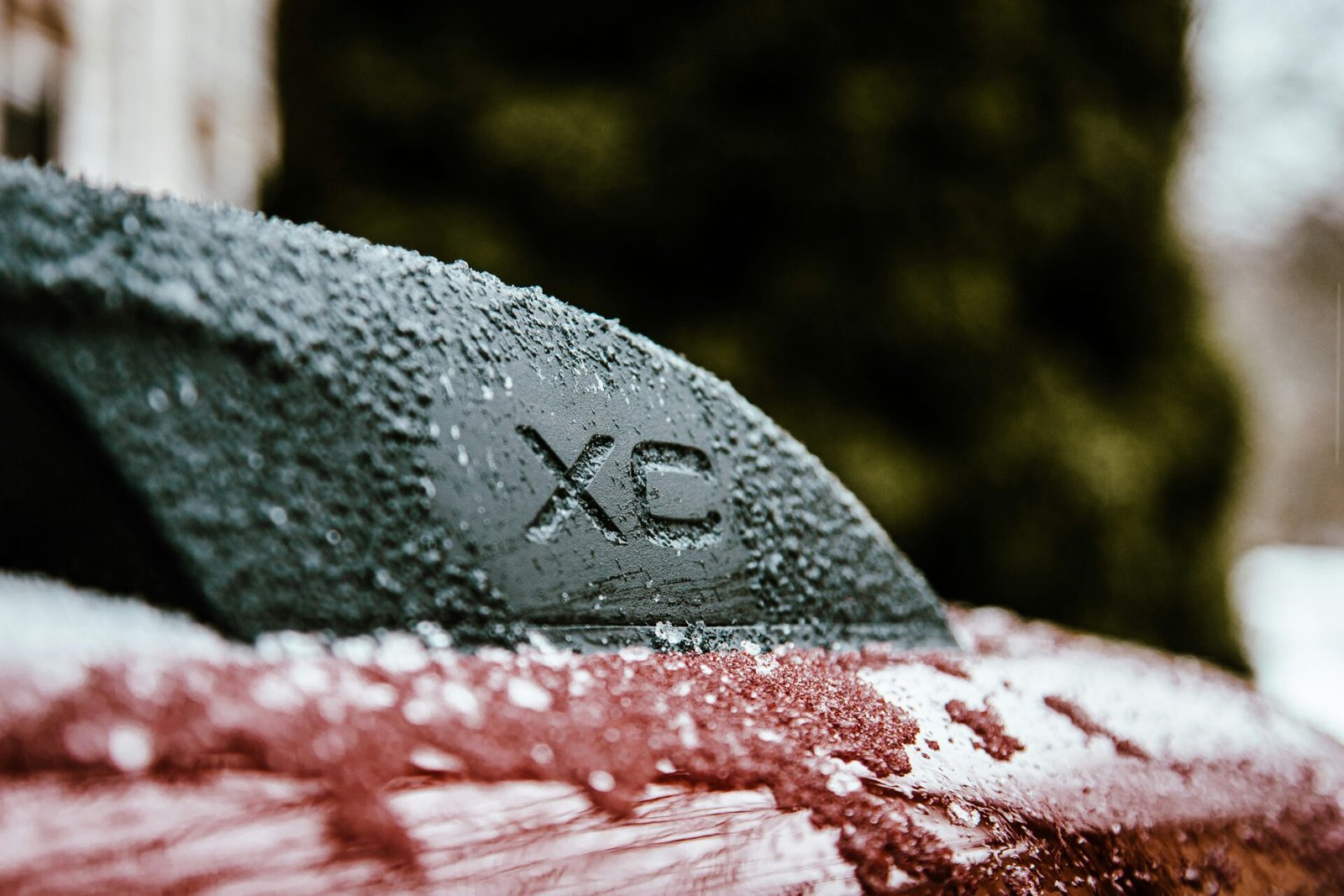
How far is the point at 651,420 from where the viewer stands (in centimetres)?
64

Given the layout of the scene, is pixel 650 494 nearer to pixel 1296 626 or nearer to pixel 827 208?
pixel 827 208

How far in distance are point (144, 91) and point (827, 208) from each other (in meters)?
2.49

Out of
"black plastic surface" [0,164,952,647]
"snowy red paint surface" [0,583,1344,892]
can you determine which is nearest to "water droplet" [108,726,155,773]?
"snowy red paint surface" [0,583,1344,892]

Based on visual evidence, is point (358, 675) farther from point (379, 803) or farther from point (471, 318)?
point (471, 318)

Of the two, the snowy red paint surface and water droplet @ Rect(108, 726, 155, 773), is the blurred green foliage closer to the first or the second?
the snowy red paint surface

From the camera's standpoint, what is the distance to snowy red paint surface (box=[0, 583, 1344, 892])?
0.35 metres

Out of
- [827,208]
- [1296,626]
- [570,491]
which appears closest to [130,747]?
[570,491]

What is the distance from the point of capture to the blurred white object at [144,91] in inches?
96.9

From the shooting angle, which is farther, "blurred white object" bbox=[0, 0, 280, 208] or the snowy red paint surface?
"blurred white object" bbox=[0, 0, 280, 208]

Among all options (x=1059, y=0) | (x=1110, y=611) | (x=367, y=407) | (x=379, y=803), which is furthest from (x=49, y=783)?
(x=1059, y=0)

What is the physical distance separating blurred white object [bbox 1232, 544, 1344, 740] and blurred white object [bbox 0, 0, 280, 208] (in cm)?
368

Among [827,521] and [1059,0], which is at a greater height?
[1059,0]

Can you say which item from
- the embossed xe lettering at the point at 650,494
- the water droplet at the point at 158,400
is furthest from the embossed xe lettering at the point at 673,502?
the water droplet at the point at 158,400

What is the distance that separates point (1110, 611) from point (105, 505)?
8.48 feet
